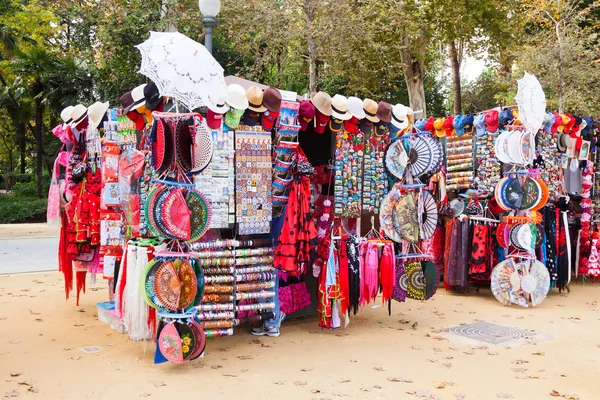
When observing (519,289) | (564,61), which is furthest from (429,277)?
(564,61)

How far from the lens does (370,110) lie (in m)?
6.09

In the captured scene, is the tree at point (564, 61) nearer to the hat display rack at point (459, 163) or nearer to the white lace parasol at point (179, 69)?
the hat display rack at point (459, 163)

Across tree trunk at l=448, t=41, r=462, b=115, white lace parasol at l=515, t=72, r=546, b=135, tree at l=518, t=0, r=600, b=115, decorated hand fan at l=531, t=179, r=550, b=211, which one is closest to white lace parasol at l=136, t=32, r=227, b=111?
white lace parasol at l=515, t=72, r=546, b=135

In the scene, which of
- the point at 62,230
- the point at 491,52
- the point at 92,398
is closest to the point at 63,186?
the point at 62,230

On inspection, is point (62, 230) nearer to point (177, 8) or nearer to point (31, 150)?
point (177, 8)

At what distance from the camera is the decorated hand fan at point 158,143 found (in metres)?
4.60

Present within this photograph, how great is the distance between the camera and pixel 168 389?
13.8 feet

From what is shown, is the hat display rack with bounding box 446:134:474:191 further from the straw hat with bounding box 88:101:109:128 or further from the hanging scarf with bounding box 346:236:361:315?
the straw hat with bounding box 88:101:109:128

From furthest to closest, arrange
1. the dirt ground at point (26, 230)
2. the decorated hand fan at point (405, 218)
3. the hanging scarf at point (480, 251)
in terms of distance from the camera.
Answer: the dirt ground at point (26, 230)
the hanging scarf at point (480, 251)
the decorated hand fan at point (405, 218)

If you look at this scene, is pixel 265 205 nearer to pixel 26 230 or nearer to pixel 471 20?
pixel 26 230

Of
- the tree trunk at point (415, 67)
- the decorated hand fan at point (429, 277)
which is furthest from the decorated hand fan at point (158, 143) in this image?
the tree trunk at point (415, 67)

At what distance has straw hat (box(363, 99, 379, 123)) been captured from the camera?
19.9 feet

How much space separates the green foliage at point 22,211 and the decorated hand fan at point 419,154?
15797 mm

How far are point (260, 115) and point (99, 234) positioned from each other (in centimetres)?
234
